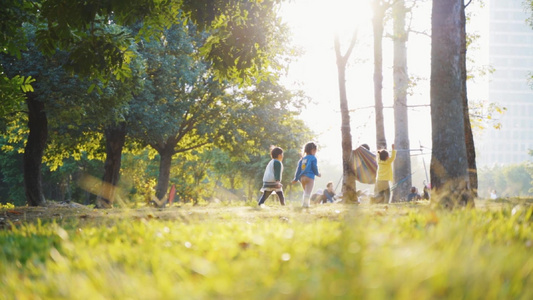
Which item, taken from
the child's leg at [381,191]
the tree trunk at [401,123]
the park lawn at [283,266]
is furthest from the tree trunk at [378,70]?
the park lawn at [283,266]

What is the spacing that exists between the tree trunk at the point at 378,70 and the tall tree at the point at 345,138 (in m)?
3.29

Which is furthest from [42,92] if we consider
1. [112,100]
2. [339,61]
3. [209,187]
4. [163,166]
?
[209,187]

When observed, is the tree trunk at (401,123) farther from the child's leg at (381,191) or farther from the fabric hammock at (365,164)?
the child's leg at (381,191)

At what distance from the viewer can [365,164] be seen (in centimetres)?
1606

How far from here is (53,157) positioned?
3075 cm

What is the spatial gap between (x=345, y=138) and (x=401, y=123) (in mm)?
10827

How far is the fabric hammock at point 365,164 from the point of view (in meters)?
16.0

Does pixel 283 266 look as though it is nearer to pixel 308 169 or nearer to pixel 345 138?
pixel 308 169

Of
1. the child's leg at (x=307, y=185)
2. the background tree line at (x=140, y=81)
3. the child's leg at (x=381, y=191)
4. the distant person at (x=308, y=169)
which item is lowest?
the child's leg at (x=381, y=191)

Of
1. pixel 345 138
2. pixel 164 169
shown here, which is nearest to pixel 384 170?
pixel 345 138

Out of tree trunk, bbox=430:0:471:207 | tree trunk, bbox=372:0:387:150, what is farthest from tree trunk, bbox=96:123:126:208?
tree trunk, bbox=430:0:471:207

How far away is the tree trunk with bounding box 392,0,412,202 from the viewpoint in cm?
2233

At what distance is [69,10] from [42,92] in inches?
439

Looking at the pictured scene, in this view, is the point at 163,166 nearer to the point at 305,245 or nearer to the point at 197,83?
the point at 197,83
